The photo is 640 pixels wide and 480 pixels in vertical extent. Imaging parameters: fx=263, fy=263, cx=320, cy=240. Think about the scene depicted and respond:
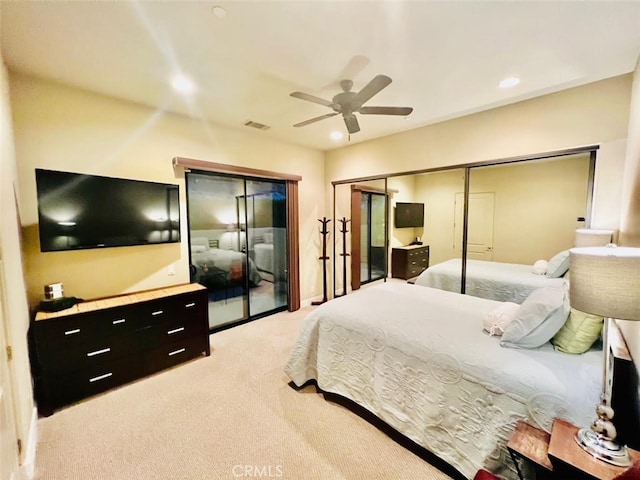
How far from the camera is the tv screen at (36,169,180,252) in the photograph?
2271 millimetres

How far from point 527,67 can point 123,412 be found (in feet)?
14.9

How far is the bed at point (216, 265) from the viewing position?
3.58 meters

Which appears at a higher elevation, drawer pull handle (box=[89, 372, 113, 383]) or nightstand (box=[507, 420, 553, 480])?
nightstand (box=[507, 420, 553, 480])

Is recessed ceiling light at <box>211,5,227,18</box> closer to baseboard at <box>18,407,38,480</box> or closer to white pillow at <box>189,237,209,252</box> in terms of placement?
white pillow at <box>189,237,209,252</box>

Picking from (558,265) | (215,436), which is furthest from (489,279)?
(215,436)

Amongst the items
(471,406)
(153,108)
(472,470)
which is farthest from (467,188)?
(153,108)

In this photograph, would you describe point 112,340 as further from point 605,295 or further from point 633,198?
point 633,198

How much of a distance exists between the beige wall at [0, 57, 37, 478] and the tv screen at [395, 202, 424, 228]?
13.2ft

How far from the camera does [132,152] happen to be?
9.62 ft

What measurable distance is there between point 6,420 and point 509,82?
440 centimetres

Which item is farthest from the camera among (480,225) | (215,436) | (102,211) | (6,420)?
(480,225)

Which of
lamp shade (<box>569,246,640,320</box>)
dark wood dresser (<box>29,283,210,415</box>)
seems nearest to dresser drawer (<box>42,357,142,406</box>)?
dark wood dresser (<box>29,283,210,415</box>)

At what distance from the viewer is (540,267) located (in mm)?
2926

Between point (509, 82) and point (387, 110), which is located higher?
point (509, 82)
